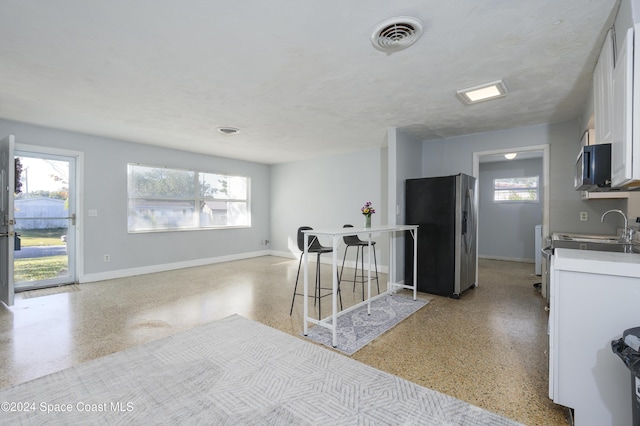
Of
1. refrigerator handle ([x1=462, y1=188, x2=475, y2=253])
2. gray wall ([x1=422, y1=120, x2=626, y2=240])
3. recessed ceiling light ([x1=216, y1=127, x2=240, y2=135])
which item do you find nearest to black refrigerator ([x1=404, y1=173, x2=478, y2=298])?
refrigerator handle ([x1=462, y1=188, x2=475, y2=253])

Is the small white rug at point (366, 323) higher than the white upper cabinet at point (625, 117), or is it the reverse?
the white upper cabinet at point (625, 117)

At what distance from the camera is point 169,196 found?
5.75 metres

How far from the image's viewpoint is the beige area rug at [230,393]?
167 cm

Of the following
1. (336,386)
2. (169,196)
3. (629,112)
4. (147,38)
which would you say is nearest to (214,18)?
(147,38)

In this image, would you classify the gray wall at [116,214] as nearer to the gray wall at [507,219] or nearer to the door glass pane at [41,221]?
the door glass pane at [41,221]

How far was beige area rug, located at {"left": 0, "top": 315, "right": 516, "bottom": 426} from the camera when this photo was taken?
1.67 m

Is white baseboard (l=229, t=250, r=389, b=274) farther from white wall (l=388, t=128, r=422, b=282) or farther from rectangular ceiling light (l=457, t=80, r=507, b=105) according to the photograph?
rectangular ceiling light (l=457, t=80, r=507, b=105)

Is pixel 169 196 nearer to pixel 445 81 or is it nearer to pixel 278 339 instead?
pixel 278 339

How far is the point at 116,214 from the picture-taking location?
16.4ft

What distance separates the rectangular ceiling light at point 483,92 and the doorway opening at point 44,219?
567cm

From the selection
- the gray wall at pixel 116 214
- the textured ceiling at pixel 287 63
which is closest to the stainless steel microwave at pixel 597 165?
the textured ceiling at pixel 287 63

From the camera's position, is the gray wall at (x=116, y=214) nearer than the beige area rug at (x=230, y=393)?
No

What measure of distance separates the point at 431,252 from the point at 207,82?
3.49m

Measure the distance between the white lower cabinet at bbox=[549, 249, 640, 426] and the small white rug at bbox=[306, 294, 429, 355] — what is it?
141cm
